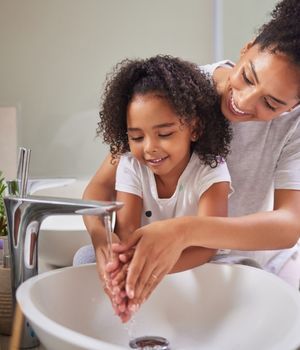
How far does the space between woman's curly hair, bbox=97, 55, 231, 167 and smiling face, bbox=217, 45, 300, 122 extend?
1.6 inches

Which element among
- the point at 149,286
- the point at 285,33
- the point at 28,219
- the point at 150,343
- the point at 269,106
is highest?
the point at 285,33

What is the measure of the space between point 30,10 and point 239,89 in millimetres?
805

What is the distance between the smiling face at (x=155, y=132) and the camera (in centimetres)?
75

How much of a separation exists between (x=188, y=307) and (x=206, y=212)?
15 cm

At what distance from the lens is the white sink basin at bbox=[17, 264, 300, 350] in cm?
69

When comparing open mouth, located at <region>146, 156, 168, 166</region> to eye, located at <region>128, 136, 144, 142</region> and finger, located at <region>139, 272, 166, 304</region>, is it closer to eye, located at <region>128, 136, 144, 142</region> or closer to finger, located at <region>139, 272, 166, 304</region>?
eye, located at <region>128, 136, 144, 142</region>

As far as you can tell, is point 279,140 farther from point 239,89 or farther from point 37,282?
point 37,282

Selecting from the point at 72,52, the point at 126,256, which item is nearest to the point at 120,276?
the point at 126,256

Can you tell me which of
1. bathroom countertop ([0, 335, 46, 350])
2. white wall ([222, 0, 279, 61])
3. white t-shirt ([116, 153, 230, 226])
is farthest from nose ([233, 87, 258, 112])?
white wall ([222, 0, 279, 61])

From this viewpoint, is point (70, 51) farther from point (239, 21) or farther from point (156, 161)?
point (156, 161)

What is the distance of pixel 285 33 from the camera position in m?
0.76

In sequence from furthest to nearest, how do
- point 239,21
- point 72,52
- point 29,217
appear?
point 239,21 < point 72,52 < point 29,217

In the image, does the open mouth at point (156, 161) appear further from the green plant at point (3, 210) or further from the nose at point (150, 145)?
the green plant at point (3, 210)

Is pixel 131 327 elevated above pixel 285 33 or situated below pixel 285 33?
below
